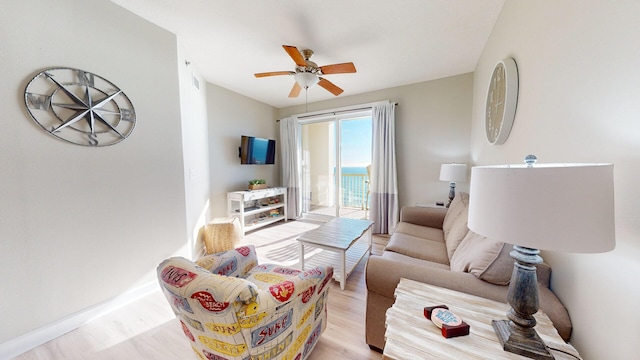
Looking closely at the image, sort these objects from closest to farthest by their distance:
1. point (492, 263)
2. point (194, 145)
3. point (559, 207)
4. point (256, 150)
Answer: point (559, 207) → point (492, 263) → point (194, 145) → point (256, 150)

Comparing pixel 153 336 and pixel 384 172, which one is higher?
pixel 384 172

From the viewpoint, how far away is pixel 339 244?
2.08 meters

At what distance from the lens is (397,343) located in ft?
2.59

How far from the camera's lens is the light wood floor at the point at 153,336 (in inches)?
54.1

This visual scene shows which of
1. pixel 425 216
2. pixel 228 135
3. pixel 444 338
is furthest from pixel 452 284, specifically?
pixel 228 135

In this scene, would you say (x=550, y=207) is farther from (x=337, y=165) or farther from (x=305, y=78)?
(x=337, y=165)

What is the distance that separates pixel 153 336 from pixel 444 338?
1.91 metres

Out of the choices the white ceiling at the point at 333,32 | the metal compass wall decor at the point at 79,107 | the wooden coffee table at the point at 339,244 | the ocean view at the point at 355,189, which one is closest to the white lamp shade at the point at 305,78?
the white ceiling at the point at 333,32

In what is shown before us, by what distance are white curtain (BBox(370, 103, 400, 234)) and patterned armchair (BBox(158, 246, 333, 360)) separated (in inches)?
104

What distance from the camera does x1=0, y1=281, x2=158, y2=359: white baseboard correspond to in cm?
135

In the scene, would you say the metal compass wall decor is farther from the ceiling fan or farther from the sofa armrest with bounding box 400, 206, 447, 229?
the sofa armrest with bounding box 400, 206, 447, 229

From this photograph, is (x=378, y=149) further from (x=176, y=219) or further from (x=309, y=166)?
(x=176, y=219)

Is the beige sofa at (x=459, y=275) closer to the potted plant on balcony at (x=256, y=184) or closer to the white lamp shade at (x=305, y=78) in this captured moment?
the white lamp shade at (x=305, y=78)

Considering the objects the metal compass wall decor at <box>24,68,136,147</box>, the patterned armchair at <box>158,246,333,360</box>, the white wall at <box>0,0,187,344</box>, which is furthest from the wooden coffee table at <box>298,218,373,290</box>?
the metal compass wall decor at <box>24,68,136,147</box>
